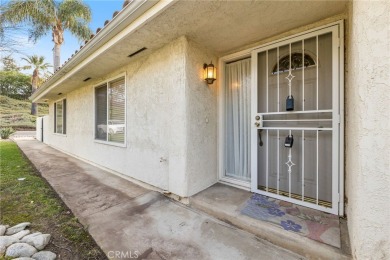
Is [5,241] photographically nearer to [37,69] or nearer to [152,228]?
[152,228]

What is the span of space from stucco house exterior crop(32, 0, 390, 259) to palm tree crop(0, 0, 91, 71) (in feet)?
30.3

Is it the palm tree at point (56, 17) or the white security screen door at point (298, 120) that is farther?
the palm tree at point (56, 17)

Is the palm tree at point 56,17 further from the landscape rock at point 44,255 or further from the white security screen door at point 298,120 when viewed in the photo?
the white security screen door at point 298,120

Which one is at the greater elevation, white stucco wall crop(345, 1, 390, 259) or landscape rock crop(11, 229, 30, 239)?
white stucco wall crop(345, 1, 390, 259)

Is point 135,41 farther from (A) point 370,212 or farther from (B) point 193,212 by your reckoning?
(A) point 370,212

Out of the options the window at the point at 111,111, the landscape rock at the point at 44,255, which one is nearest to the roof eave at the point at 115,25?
the window at the point at 111,111

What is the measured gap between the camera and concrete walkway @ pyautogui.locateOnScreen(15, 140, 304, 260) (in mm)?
2043

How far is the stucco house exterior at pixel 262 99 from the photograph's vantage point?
1524 millimetres

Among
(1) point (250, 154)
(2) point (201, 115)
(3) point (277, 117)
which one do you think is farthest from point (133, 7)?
(1) point (250, 154)

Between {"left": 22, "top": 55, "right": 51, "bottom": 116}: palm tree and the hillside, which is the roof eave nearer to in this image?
the hillside

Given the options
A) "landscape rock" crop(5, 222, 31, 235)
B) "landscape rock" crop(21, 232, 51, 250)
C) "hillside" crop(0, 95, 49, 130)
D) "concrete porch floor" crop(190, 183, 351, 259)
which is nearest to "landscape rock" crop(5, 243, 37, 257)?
"landscape rock" crop(21, 232, 51, 250)

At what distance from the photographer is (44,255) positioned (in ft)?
6.58

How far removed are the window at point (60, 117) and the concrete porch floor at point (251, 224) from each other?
8.54 m

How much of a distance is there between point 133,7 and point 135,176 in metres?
3.37
